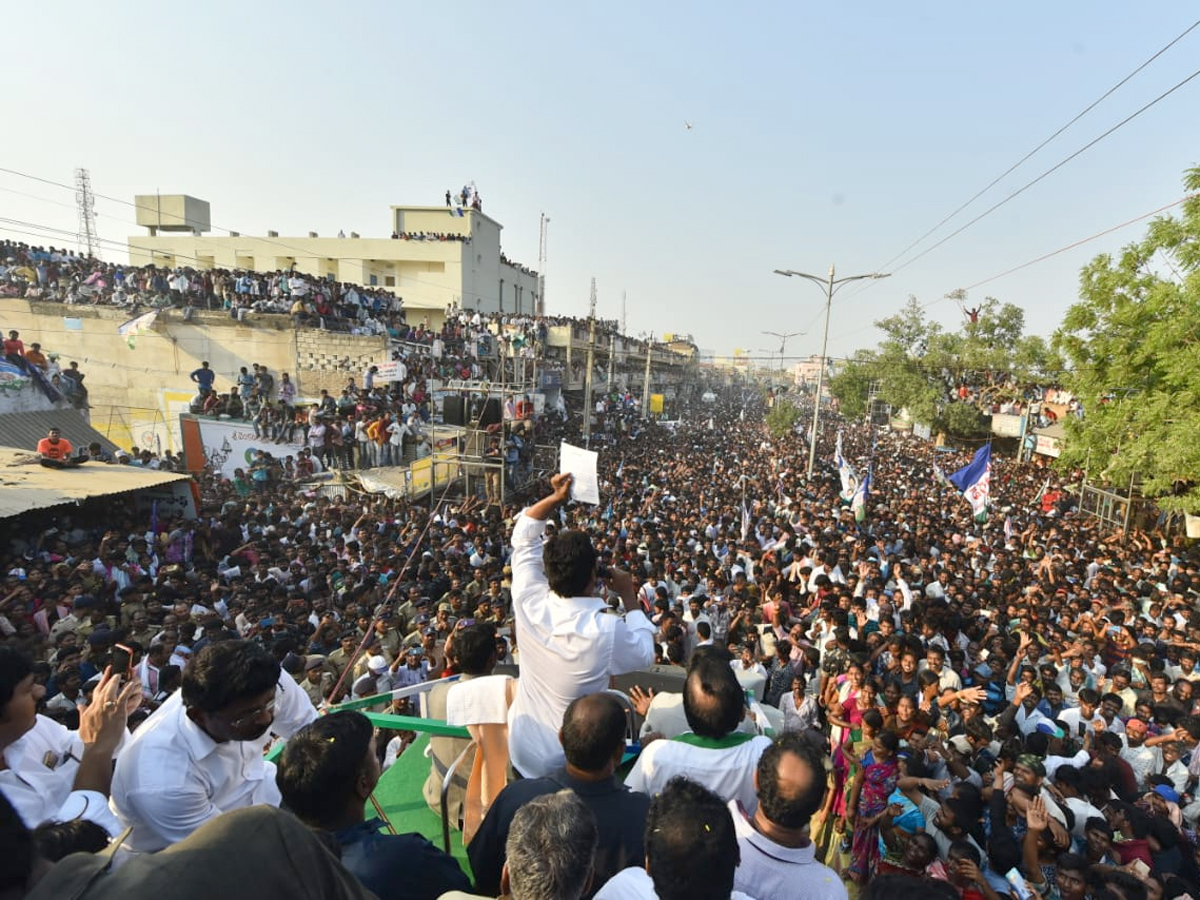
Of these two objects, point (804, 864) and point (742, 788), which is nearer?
point (804, 864)

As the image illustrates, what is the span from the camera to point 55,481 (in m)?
10.5

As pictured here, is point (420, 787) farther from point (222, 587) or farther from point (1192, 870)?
point (222, 587)

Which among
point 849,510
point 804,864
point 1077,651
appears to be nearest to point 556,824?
point 804,864

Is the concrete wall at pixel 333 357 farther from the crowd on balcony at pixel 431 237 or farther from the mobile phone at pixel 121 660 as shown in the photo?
the crowd on balcony at pixel 431 237

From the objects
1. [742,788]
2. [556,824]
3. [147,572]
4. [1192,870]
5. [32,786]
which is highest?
[556,824]

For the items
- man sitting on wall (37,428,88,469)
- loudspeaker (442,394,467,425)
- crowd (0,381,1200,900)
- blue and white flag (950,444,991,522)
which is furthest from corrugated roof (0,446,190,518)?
blue and white flag (950,444,991,522)

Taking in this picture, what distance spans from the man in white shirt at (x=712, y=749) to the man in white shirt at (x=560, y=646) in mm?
243

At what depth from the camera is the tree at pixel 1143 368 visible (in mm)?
9859

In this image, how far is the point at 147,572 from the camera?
9234 mm

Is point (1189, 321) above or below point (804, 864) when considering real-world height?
above

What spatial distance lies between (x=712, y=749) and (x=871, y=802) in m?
2.22

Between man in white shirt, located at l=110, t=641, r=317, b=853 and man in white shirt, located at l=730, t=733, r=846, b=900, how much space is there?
165 cm

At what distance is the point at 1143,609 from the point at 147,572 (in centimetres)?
1409

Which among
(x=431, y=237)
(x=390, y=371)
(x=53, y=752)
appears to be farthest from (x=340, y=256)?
(x=53, y=752)
